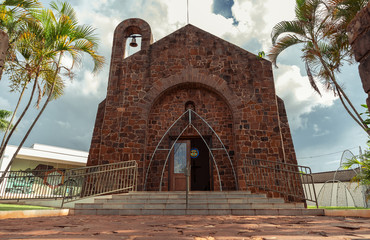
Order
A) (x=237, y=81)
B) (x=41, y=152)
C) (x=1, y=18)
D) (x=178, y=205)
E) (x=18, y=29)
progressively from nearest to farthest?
(x=178, y=205) → (x=1, y=18) → (x=18, y=29) → (x=237, y=81) → (x=41, y=152)

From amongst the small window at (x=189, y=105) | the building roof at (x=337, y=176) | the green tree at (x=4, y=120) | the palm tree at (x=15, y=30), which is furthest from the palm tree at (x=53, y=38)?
the building roof at (x=337, y=176)

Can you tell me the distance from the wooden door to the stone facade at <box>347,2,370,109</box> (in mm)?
7555

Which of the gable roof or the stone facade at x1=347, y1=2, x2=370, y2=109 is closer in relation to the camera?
the stone facade at x1=347, y1=2, x2=370, y2=109

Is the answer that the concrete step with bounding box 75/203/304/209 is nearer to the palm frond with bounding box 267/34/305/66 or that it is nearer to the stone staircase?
the stone staircase

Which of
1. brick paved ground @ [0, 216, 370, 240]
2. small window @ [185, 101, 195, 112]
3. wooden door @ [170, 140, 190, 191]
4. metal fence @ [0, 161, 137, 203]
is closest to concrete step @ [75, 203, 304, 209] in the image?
metal fence @ [0, 161, 137, 203]

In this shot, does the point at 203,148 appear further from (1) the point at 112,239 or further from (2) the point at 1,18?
(1) the point at 112,239

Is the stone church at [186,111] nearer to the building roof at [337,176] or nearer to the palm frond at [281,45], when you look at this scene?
the palm frond at [281,45]

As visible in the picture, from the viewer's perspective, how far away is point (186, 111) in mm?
9516

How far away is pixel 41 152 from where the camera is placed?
61.7 ft

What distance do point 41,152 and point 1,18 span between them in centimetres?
1511

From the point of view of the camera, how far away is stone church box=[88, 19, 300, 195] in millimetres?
8828

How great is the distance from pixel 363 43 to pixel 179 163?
25.7ft

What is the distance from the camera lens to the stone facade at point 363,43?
2.16 meters

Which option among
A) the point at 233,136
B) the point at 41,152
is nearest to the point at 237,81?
the point at 233,136
